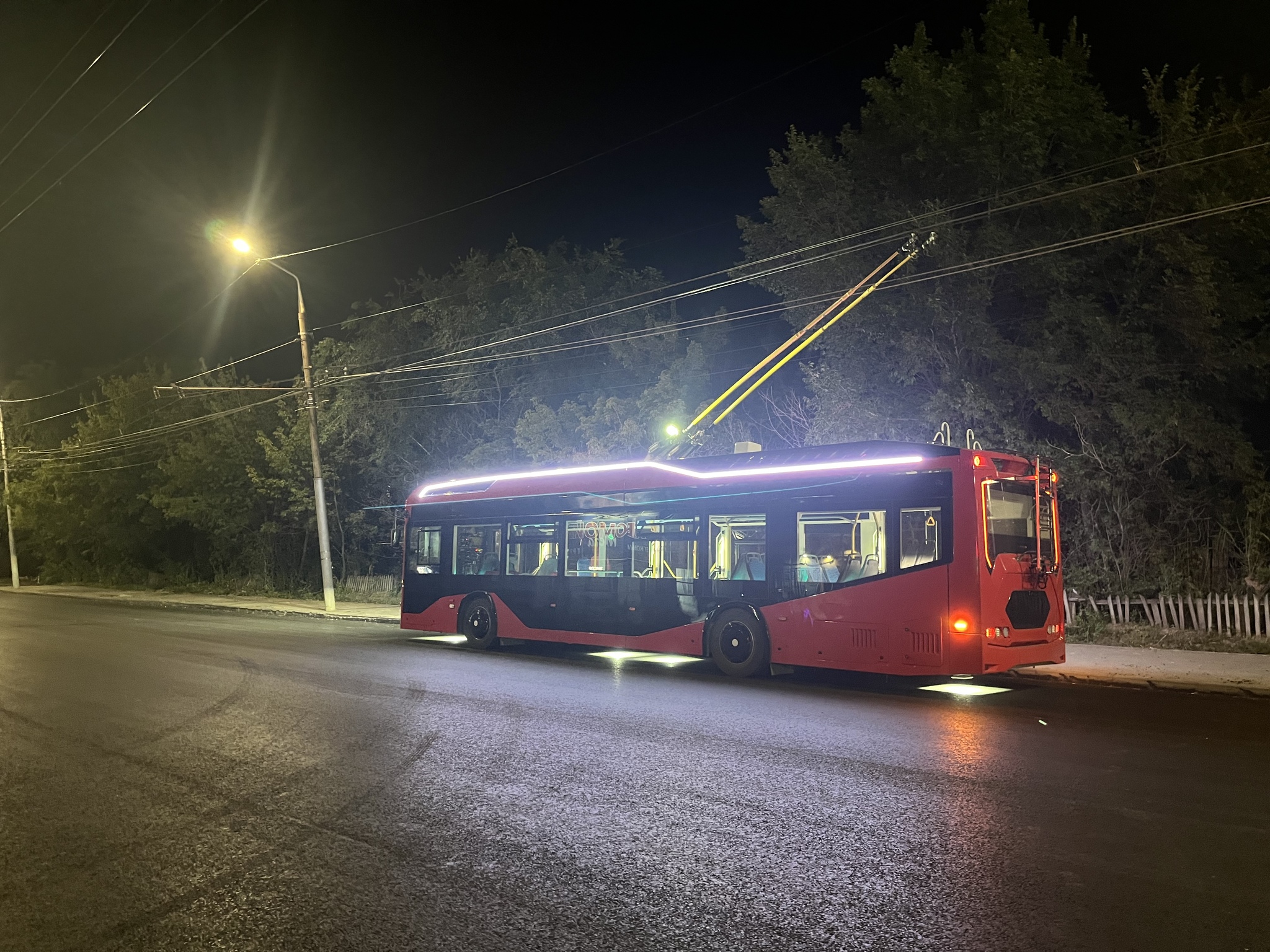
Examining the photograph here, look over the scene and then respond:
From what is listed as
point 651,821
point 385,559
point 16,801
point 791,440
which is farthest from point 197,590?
point 651,821

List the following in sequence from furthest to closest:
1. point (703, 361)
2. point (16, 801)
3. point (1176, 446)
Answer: point (703, 361)
point (1176, 446)
point (16, 801)

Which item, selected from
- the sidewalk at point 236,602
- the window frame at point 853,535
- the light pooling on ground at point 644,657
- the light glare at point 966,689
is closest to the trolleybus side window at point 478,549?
the light pooling on ground at point 644,657

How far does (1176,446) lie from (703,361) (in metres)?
12.4

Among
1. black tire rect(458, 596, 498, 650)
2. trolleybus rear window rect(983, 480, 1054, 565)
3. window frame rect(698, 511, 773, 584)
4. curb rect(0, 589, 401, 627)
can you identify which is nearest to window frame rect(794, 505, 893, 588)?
window frame rect(698, 511, 773, 584)

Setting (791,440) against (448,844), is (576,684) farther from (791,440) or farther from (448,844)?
(791,440)

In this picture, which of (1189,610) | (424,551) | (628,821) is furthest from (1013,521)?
(424,551)

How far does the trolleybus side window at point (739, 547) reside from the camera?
42.9ft

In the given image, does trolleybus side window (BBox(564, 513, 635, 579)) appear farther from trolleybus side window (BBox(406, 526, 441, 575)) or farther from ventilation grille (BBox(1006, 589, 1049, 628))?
ventilation grille (BBox(1006, 589, 1049, 628))

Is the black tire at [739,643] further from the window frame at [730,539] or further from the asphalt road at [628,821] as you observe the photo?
the asphalt road at [628,821]

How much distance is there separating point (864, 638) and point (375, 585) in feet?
75.2

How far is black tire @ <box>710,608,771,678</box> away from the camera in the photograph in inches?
509

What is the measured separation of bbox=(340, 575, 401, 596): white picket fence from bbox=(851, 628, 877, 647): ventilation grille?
21.4m

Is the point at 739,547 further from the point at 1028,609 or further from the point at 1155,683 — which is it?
the point at 1155,683

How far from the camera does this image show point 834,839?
5383 millimetres
